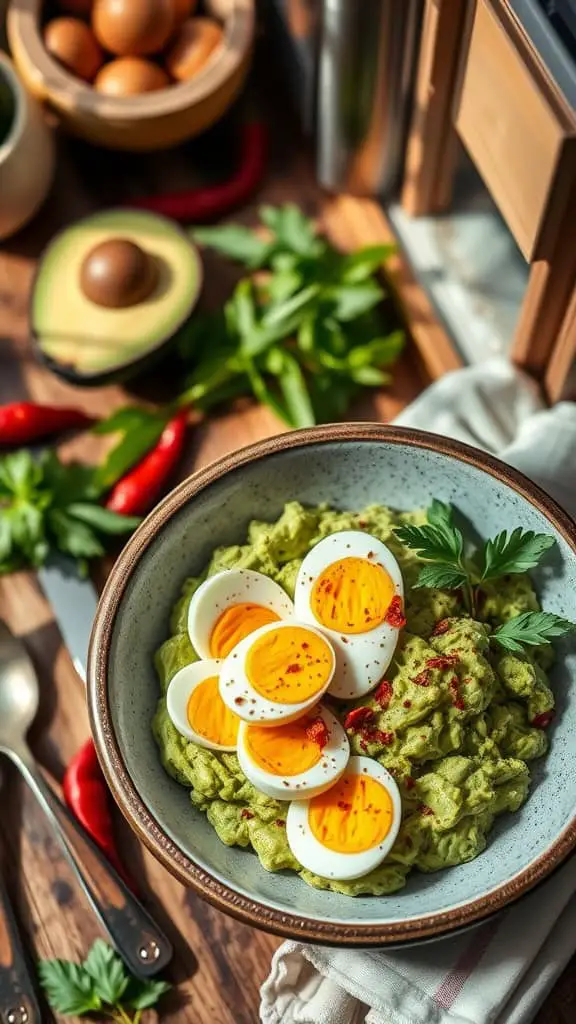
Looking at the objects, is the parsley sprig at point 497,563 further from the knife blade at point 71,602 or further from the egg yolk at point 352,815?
the knife blade at point 71,602

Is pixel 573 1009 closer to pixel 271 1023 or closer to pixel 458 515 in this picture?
pixel 271 1023

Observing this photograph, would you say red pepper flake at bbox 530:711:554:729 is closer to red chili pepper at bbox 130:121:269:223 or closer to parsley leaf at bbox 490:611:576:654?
parsley leaf at bbox 490:611:576:654

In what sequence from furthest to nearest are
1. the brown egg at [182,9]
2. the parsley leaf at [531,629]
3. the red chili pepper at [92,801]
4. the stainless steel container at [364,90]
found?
the brown egg at [182,9], the stainless steel container at [364,90], the red chili pepper at [92,801], the parsley leaf at [531,629]

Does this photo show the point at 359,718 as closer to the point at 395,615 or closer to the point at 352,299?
the point at 395,615

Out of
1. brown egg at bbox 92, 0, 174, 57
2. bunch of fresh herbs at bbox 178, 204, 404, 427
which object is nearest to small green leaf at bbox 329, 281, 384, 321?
bunch of fresh herbs at bbox 178, 204, 404, 427

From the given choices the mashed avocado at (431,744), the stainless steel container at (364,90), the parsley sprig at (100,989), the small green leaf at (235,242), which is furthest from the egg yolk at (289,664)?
the stainless steel container at (364,90)

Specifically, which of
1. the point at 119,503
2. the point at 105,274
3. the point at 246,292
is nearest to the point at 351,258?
the point at 246,292
